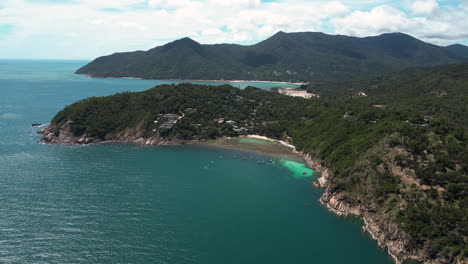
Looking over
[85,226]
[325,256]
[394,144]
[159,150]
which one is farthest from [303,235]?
[159,150]

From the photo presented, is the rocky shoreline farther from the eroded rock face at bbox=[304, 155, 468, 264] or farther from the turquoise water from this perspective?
the turquoise water

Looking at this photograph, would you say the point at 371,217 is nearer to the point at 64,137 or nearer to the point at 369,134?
the point at 369,134

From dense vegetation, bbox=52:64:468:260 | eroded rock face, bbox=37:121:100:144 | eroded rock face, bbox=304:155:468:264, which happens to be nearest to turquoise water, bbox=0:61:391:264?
eroded rock face, bbox=304:155:468:264

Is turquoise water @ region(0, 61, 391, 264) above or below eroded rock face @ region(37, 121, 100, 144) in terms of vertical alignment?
below

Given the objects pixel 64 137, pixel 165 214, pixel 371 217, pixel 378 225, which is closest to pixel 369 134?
pixel 371 217

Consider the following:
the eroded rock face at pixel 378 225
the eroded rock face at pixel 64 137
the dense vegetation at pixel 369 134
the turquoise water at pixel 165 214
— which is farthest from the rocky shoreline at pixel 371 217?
the eroded rock face at pixel 64 137

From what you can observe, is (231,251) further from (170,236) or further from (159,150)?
(159,150)
